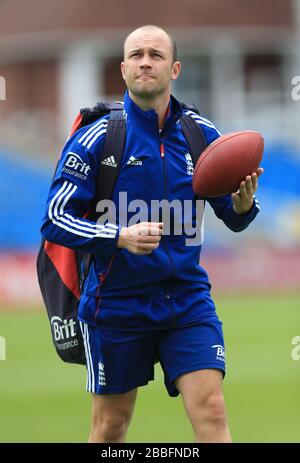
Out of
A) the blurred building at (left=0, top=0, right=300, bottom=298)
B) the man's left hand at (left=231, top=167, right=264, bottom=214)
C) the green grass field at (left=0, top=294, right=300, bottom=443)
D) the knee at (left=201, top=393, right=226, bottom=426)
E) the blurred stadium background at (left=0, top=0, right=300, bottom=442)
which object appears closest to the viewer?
the knee at (left=201, top=393, right=226, bottom=426)

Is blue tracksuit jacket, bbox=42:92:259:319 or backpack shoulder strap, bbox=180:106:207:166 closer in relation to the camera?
blue tracksuit jacket, bbox=42:92:259:319

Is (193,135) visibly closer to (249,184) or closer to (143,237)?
(249,184)

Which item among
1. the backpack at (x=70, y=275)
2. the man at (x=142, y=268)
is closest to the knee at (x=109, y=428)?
the man at (x=142, y=268)

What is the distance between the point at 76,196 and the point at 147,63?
82cm

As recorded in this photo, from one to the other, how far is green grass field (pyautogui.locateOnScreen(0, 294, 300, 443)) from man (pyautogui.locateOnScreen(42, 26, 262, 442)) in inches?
93.2

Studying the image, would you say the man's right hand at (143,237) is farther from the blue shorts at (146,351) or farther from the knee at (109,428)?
the knee at (109,428)

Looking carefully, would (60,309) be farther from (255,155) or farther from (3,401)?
(3,401)

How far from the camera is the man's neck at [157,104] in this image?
20.8 feet

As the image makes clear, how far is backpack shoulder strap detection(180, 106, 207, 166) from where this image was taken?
641 cm

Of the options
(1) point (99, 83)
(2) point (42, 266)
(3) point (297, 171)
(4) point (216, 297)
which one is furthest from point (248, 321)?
(1) point (99, 83)

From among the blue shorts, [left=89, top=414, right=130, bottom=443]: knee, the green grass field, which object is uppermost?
the blue shorts

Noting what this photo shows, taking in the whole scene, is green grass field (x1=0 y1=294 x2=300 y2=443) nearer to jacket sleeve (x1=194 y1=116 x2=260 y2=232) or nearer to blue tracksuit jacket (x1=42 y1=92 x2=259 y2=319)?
jacket sleeve (x1=194 y1=116 x2=260 y2=232)

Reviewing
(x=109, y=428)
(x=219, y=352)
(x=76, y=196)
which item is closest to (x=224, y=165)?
(x=76, y=196)

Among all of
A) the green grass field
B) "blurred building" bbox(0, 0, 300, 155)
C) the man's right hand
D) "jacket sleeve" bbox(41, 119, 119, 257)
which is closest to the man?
"jacket sleeve" bbox(41, 119, 119, 257)
